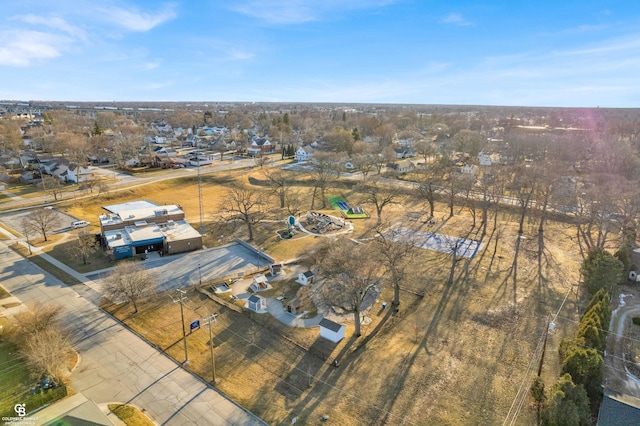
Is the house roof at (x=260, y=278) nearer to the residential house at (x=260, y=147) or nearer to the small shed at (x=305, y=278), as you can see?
the small shed at (x=305, y=278)

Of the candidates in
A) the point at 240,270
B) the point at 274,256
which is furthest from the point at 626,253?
the point at 240,270

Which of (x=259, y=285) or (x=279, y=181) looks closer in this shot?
(x=259, y=285)

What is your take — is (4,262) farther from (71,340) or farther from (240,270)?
(240,270)

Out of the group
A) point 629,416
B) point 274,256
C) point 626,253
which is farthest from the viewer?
point 274,256

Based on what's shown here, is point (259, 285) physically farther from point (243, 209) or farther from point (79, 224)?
point (79, 224)

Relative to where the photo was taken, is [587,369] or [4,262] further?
[4,262]

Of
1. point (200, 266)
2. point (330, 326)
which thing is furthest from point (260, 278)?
point (330, 326)
